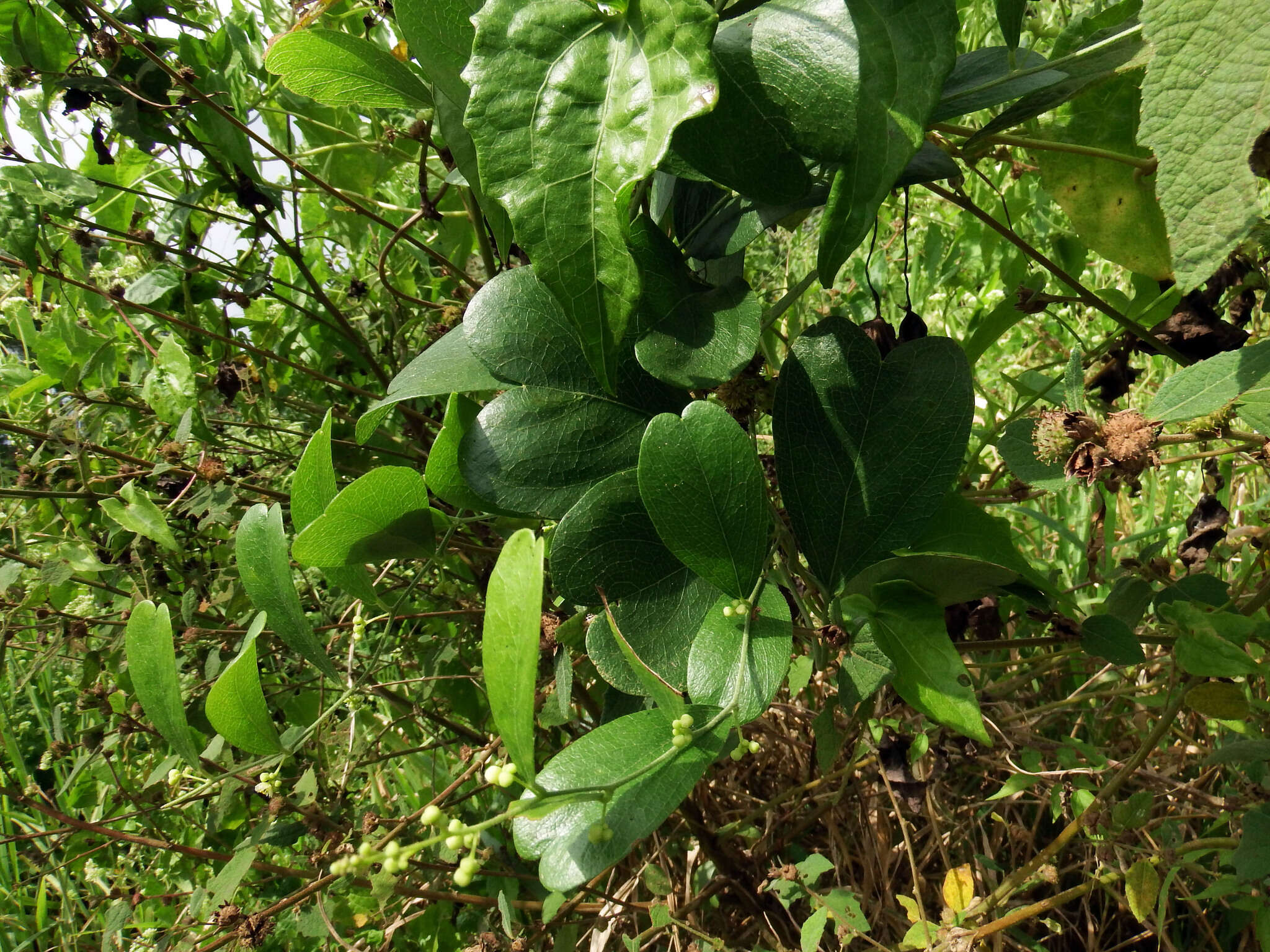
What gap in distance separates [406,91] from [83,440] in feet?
2.33

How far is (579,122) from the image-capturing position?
0.38 metres

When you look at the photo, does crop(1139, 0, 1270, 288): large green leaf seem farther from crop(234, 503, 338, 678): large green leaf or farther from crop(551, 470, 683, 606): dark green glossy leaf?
crop(234, 503, 338, 678): large green leaf

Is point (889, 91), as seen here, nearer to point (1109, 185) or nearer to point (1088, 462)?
point (1088, 462)

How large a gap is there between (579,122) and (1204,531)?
0.69 metres

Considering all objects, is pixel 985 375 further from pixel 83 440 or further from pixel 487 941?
pixel 83 440

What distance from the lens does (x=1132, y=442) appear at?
1.63ft

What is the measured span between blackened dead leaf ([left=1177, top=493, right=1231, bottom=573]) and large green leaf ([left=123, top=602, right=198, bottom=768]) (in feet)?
2.68

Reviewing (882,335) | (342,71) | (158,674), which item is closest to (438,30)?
(342,71)

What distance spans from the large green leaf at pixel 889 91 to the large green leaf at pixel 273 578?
0.38m

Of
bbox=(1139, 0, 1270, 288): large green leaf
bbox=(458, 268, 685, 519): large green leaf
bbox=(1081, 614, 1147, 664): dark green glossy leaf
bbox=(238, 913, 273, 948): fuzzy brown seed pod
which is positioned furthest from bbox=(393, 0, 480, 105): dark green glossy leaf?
bbox=(238, 913, 273, 948): fuzzy brown seed pod

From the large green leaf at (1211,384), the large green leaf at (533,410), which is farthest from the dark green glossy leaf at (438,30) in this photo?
the large green leaf at (1211,384)

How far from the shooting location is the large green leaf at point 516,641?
0.37 m

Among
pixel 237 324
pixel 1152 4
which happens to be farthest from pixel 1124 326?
pixel 237 324

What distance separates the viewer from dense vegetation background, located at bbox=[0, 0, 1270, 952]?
39 centimetres
